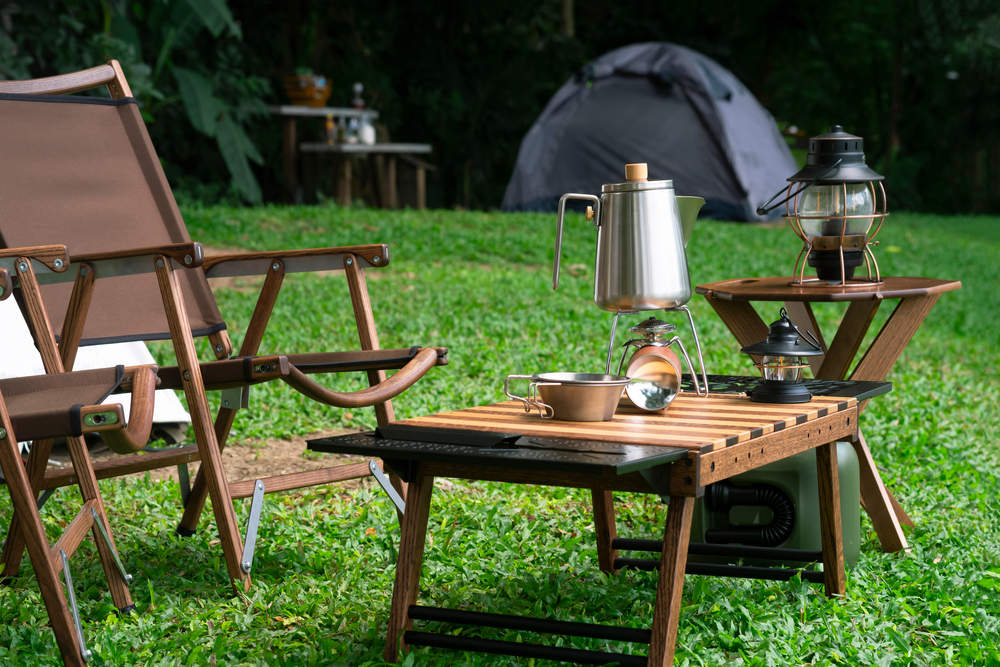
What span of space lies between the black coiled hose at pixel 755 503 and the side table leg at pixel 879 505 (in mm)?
324

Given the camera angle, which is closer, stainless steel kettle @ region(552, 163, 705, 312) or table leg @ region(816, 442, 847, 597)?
stainless steel kettle @ region(552, 163, 705, 312)

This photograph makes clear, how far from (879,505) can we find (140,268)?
190 centimetres

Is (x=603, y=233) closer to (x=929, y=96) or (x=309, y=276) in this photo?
(x=309, y=276)

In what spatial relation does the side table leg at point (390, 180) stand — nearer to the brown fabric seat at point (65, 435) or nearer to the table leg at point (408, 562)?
the brown fabric seat at point (65, 435)

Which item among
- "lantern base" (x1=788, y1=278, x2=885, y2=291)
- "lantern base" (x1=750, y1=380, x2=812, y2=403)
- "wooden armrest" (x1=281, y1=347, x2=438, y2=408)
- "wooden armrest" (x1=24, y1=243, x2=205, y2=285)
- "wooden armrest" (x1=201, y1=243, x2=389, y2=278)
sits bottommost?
"wooden armrest" (x1=281, y1=347, x2=438, y2=408)

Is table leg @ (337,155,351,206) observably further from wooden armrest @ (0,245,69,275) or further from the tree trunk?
wooden armrest @ (0,245,69,275)

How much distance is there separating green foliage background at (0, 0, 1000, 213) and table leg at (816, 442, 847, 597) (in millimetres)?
7082

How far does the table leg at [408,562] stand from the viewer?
73.8 inches

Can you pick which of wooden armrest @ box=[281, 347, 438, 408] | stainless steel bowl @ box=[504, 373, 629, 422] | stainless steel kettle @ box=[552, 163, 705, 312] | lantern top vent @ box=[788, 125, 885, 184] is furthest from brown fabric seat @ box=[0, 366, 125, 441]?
lantern top vent @ box=[788, 125, 885, 184]

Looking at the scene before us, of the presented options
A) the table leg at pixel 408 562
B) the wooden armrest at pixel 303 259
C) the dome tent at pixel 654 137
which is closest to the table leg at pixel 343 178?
the dome tent at pixel 654 137

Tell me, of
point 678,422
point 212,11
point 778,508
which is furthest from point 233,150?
point 678,422

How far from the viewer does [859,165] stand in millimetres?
2582

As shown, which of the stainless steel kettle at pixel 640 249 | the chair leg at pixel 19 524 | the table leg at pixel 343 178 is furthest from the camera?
the table leg at pixel 343 178

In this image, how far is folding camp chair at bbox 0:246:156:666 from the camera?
1.73 metres
